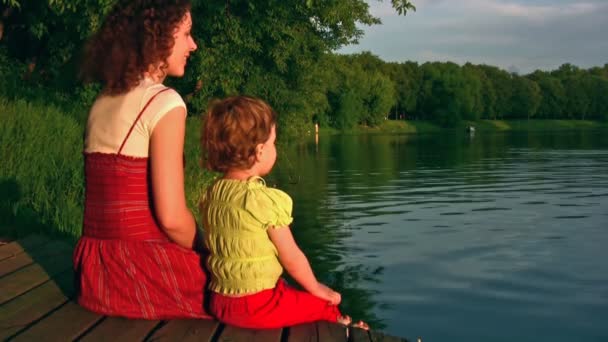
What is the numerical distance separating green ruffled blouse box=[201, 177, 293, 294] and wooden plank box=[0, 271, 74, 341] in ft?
3.04

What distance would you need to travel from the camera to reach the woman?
10.5 ft

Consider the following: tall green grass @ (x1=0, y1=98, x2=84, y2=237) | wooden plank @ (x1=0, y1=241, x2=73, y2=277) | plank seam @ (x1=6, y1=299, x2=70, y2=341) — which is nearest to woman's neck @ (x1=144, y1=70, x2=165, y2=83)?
plank seam @ (x1=6, y1=299, x2=70, y2=341)

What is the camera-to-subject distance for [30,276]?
4.32 metres

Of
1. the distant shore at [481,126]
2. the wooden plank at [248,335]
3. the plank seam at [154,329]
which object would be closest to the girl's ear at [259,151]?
the wooden plank at [248,335]

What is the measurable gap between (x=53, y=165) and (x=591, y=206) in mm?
13261

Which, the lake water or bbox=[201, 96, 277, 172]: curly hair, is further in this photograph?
the lake water

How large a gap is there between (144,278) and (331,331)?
912mm

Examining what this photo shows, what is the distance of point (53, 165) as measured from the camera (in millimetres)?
8789

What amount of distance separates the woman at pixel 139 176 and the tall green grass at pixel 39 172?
11.8ft

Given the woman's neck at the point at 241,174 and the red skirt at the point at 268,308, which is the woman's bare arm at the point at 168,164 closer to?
the woman's neck at the point at 241,174

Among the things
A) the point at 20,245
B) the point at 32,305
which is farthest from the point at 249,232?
the point at 20,245

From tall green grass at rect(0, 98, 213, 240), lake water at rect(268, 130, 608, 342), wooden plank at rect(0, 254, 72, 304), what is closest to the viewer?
wooden plank at rect(0, 254, 72, 304)

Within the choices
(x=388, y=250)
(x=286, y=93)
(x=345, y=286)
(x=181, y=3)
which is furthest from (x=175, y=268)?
(x=286, y=93)

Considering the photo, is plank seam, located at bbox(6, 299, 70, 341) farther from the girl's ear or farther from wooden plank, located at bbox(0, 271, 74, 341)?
the girl's ear
